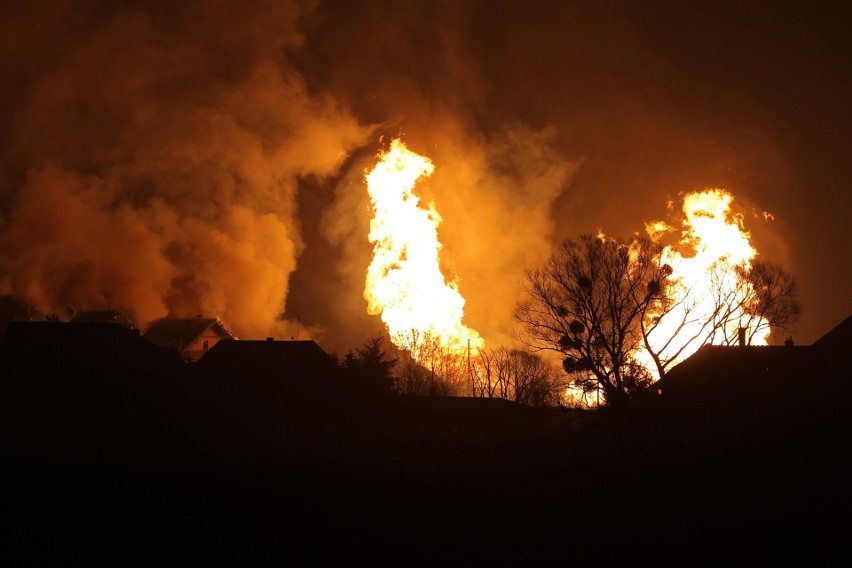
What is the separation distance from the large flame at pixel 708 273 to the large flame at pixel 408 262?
1761 centimetres

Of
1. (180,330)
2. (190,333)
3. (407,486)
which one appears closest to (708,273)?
(407,486)

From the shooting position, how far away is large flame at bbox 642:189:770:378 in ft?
135

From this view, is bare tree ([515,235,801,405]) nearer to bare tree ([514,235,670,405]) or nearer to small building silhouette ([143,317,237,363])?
bare tree ([514,235,670,405])

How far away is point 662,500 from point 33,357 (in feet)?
94.4

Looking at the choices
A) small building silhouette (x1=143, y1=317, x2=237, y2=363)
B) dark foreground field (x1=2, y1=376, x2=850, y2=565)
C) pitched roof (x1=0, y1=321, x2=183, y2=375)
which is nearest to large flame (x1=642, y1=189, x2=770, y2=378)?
dark foreground field (x1=2, y1=376, x2=850, y2=565)

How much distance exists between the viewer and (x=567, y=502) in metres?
20.9

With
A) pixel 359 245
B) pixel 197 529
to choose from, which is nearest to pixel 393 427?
pixel 197 529

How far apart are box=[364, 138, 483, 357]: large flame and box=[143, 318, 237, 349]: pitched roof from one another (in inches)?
597

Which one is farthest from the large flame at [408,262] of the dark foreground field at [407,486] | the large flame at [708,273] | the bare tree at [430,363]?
the dark foreground field at [407,486]

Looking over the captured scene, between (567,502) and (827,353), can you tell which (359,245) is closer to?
(827,353)

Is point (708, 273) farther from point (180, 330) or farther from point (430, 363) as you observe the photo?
point (180, 330)

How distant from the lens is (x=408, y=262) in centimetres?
6675

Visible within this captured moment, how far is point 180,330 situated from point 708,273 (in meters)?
45.7

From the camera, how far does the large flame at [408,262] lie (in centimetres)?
6656
